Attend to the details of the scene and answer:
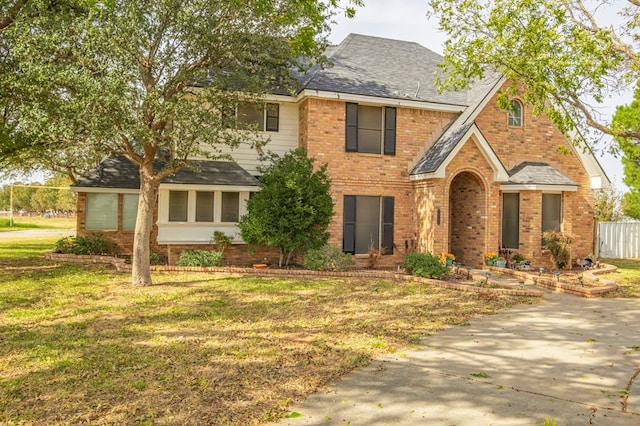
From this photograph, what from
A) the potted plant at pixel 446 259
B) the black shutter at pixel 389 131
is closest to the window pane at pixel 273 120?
the black shutter at pixel 389 131

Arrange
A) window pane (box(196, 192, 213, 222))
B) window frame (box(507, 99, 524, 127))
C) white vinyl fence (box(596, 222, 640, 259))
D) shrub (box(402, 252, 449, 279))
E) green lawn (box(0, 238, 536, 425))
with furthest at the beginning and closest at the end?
white vinyl fence (box(596, 222, 640, 259)) → window frame (box(507, 99, 524, 127)) → window pane (box(196, 192, 213, 222)) → shrub (box(402, 252, 449, 279)) → green lawn (box(0, 238, 536, 425))

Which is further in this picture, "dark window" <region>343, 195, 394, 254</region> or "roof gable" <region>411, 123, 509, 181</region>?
"dark window" <region>343, 195, 394, 254</region>

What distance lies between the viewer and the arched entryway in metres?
16.0

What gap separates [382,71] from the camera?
1783cm

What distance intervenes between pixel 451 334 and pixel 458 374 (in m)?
1.97

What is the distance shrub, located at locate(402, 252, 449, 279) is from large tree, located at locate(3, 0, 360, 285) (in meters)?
6.52

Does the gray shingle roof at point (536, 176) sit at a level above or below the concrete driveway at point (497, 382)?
above

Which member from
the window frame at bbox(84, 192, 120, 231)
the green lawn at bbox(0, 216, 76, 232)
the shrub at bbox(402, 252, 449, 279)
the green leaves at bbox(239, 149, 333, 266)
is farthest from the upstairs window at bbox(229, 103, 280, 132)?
the green lawn at bbox(0, 216, 76, 232)

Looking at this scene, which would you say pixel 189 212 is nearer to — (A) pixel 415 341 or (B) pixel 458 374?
(A) pixel 415 341

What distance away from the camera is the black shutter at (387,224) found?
16.5 meters

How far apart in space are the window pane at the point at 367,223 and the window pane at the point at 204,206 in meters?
5.33

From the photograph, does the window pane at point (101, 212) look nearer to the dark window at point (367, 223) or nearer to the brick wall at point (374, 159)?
the brick wall at point (374, 159)

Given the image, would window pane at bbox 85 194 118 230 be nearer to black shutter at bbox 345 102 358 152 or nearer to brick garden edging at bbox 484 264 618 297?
black shutter at bbox 345 102 358 152

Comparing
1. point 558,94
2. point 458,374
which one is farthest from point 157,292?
point 558,94
